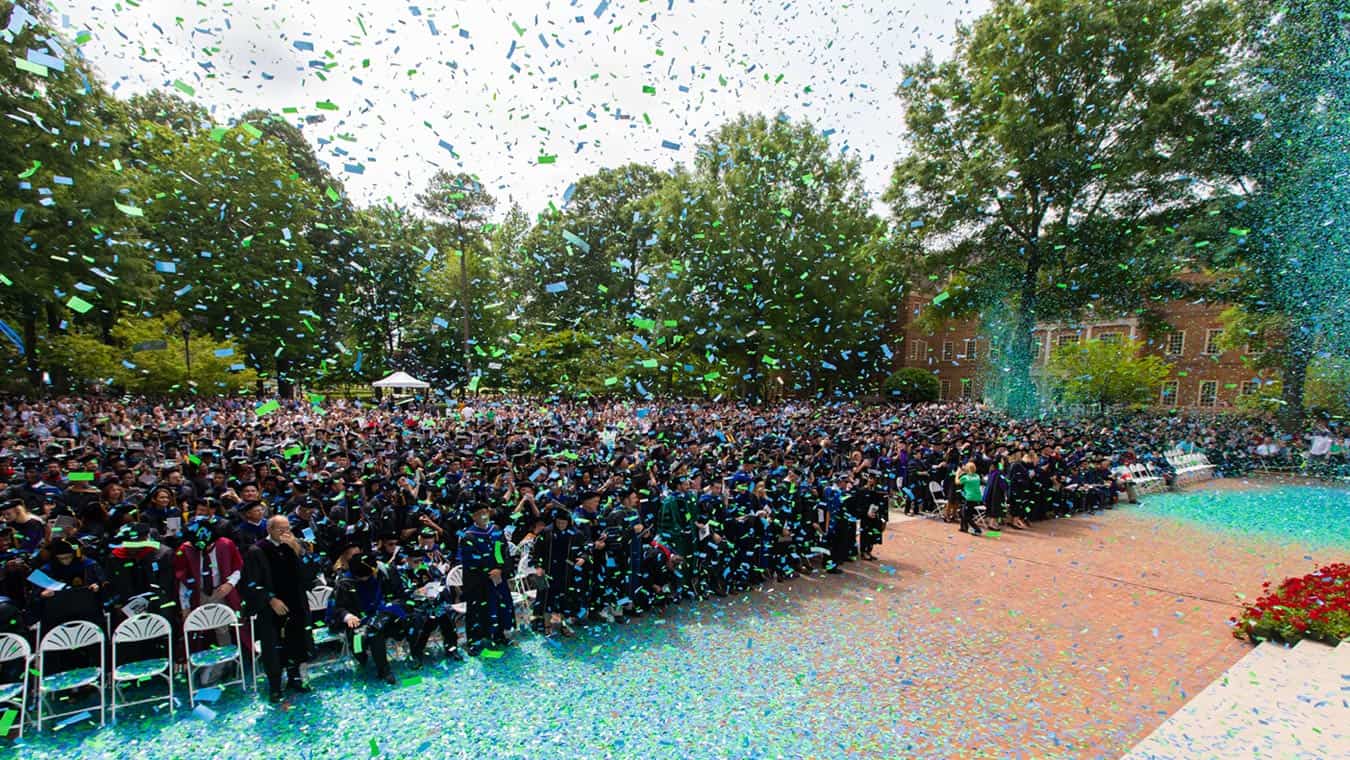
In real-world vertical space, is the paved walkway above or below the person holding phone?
below

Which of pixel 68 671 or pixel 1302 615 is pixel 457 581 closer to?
pixel 68 671

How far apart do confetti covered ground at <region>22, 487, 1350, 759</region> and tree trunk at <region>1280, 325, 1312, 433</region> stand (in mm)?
19163

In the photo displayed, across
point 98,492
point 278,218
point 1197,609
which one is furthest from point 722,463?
point 278,218

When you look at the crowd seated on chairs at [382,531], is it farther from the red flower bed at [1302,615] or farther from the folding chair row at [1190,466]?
the folding chair row at [1190,466]

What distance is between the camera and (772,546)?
8.67 metres

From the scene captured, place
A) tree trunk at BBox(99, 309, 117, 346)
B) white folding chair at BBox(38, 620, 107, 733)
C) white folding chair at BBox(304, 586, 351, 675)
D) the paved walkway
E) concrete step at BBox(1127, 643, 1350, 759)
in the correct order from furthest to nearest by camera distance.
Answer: tree trunk at BBox(99, 309, 117, 346)
white folding chair at BBox(304, 586, 351, 675)
the paved walkway
white folding chair at BBox(38, 620, 107, 733)
concrete step at BBox(1127, 643, 1350, 759)

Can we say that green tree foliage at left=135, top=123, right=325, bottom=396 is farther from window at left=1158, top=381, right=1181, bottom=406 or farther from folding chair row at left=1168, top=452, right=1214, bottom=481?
window at left=1158, top=381, right=1181, bottom=406

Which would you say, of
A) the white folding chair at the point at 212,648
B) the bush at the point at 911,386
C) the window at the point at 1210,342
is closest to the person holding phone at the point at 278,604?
the white folding chair at the point at 212,648

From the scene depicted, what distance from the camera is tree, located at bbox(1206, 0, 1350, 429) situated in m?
17.8

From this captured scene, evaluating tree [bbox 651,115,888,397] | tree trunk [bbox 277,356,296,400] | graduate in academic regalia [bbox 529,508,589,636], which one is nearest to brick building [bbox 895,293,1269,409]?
tree [bbox 651,115,888,397]

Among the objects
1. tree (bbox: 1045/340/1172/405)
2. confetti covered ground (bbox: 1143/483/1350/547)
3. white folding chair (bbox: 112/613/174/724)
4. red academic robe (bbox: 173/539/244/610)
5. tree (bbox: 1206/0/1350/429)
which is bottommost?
confetti covered ground (bbox: 1143/483/1350/547)

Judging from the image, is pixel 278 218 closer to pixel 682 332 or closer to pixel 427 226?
pixel 427 226

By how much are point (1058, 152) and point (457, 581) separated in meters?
26.1

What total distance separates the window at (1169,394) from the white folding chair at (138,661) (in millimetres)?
47097
